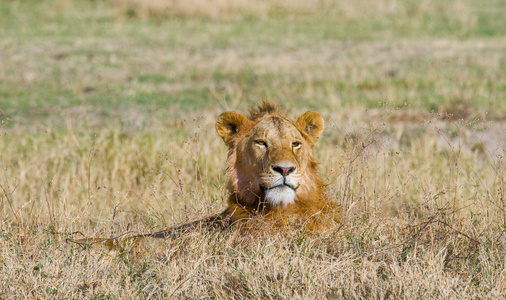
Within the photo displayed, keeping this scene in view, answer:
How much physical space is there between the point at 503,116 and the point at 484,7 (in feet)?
62.0

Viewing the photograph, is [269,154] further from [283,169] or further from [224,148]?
[224,148]

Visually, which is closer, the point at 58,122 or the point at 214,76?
the point at 58,122

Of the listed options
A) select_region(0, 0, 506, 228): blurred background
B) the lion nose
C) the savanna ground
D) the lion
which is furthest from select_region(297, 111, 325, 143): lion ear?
the lion nose

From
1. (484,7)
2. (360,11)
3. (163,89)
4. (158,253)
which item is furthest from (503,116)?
(484,7)

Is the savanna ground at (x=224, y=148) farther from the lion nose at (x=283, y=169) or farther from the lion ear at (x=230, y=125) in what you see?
the lion nose at (x=283, y=169)

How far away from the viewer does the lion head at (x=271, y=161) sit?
433 cm

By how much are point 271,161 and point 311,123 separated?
65 centimetres

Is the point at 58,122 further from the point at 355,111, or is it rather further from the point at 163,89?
the point at 355,111

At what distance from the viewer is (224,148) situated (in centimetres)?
836

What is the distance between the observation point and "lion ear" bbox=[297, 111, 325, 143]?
4785mm

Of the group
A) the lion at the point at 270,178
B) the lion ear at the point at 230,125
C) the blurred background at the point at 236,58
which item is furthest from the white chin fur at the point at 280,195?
the blurred background at the point at 236,58

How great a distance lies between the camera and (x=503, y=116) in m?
10.6

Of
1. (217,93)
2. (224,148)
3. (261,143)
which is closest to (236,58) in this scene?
(217,93)

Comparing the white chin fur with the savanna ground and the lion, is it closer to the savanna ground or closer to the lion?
the lion
